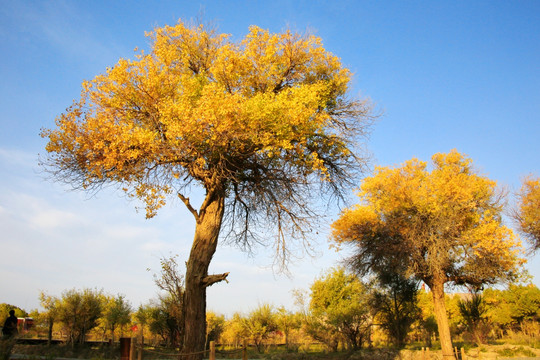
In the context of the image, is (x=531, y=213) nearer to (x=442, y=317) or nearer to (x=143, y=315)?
(x=442, y=317)

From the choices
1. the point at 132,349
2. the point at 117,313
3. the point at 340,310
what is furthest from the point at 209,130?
the point at 117,313

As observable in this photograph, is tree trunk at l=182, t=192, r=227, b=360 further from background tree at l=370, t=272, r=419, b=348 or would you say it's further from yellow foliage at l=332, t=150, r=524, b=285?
background tree at l=370, t=272, r=419, b=348

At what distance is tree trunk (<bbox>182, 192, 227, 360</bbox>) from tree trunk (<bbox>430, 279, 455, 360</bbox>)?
16.2 metres

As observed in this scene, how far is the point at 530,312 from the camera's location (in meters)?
39.1

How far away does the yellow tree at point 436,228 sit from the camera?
20703 mm

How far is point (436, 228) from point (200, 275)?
16.3 m

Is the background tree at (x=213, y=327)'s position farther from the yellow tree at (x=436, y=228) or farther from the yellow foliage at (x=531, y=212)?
the yellow foliage at (x=531, y=212)

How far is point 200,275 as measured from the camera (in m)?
9.87

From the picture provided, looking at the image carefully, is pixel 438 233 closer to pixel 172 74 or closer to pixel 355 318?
pixel 355 318

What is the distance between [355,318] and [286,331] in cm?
889

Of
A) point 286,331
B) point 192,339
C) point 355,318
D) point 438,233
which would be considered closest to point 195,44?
point 192,339

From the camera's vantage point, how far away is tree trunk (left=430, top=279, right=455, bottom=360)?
20714 millimetres

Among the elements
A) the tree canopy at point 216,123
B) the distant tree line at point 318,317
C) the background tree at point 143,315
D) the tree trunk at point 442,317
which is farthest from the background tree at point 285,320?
the tree canopy at point 216,123

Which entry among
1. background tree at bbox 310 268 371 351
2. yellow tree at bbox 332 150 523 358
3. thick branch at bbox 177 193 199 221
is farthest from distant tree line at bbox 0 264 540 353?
thick branch at bbox 177 193 199 221
